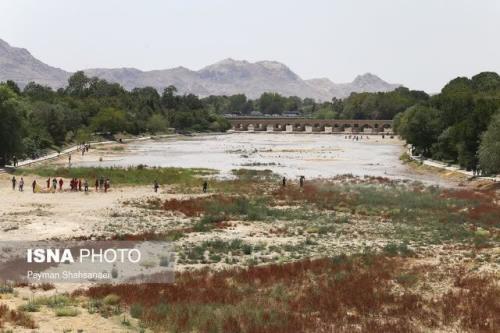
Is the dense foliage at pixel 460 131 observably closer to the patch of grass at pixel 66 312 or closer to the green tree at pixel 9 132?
the patch of grass at pixel 66 312

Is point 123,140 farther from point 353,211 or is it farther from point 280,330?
point 280,330

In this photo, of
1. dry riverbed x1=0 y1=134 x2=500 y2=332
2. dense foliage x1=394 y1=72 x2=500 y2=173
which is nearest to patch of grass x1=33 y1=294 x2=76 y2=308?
dry riverbed x1=0 y1=134 x2=500 y2=332

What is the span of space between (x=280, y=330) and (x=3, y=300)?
1004 centimetres

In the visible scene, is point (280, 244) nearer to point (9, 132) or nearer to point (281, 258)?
point (281, 258)

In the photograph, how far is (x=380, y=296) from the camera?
23484 millimetres

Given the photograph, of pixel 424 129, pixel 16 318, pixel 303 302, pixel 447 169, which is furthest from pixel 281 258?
pixel 424 129

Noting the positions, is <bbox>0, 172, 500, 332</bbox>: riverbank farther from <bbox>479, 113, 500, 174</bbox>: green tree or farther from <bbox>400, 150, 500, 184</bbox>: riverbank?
<bbox>400, 150, 500, 184</bbox>: riverbank

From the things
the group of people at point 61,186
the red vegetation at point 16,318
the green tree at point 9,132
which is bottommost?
the group of people at point 61,186

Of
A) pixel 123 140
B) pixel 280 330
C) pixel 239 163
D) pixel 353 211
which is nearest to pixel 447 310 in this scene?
pixel 280 330

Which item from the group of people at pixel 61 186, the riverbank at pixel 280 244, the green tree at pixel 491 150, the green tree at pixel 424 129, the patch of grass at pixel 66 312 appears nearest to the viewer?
the patch of grass at pixel 66 312

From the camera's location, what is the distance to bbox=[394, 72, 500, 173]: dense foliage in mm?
68938

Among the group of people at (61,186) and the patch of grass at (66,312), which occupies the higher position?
the patch of grass at (66,312)

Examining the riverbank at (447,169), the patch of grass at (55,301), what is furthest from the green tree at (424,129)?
the patch of grass at (55,301)

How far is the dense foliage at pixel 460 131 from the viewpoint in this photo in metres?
68.9
